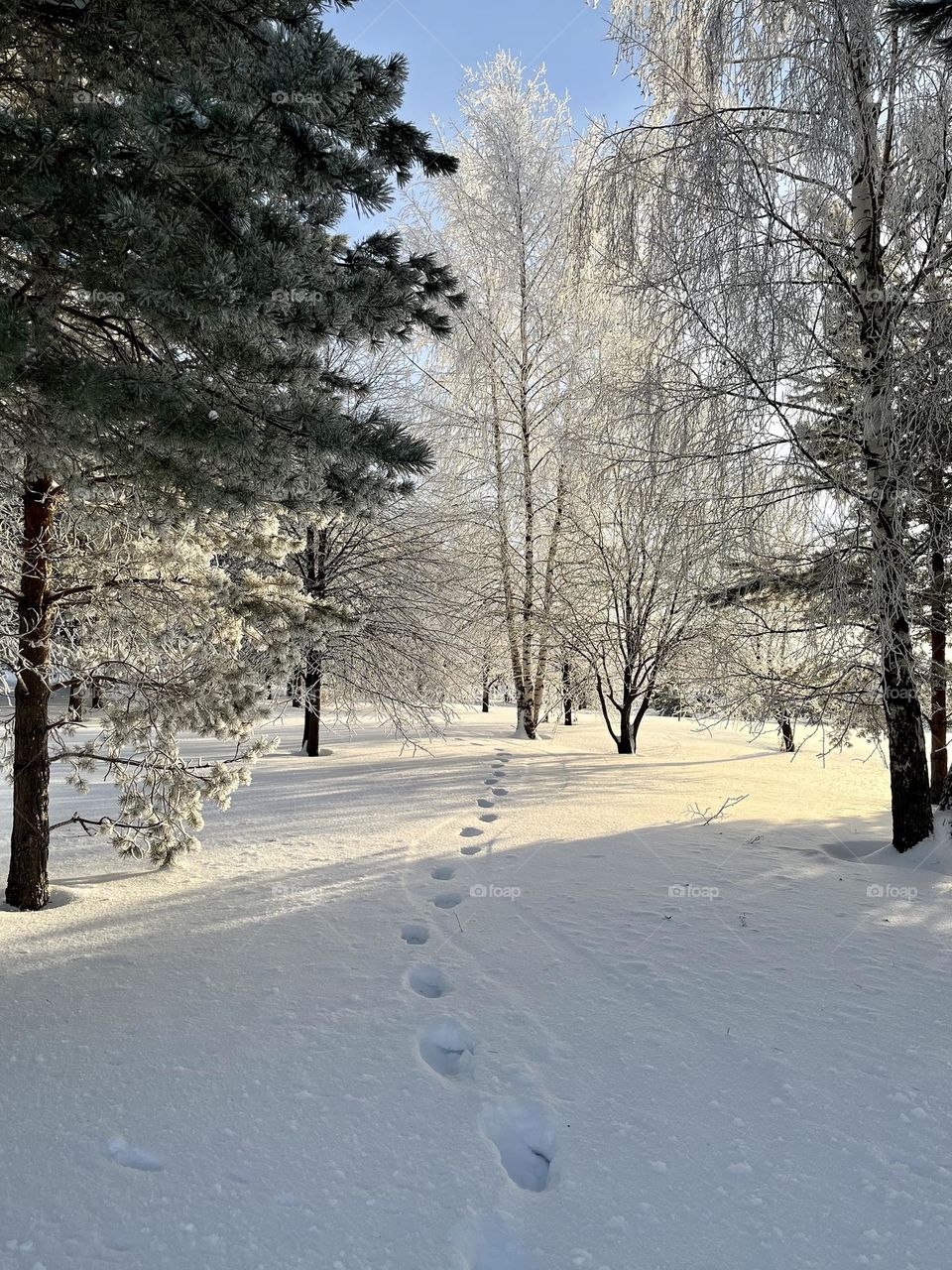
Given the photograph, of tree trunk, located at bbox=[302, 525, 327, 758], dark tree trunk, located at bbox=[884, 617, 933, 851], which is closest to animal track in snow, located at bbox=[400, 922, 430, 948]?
dark tree trunk, located at bbox=[884, 617, 933, 851]

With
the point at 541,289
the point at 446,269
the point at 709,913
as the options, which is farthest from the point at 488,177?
the point at 709,913

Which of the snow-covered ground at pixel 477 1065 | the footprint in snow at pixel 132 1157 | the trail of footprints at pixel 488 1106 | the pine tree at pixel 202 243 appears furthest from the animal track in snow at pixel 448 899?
the pine tree at pixel 202 243

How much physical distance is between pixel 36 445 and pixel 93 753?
2.35 m

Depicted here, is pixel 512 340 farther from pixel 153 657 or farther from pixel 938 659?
pixel 153 657

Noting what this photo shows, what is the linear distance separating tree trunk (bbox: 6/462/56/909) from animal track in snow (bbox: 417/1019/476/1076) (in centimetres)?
263

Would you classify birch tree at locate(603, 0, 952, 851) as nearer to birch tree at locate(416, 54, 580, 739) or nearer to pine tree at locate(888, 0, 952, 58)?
pine tree at locate(888, 0, 952, 58)

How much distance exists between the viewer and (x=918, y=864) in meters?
4.98

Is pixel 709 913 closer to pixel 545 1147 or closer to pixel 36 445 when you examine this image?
pixel 545 1147

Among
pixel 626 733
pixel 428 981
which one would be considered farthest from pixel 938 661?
pixel 626 733

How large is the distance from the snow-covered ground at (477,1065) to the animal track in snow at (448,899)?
53 millimetres

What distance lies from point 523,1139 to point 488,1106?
6.0 inches

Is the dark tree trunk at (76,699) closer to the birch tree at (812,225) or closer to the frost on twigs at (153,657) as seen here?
Result: the frost on twigs at (153,657)

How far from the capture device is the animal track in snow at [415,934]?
3492 mm

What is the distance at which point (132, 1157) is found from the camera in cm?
197
